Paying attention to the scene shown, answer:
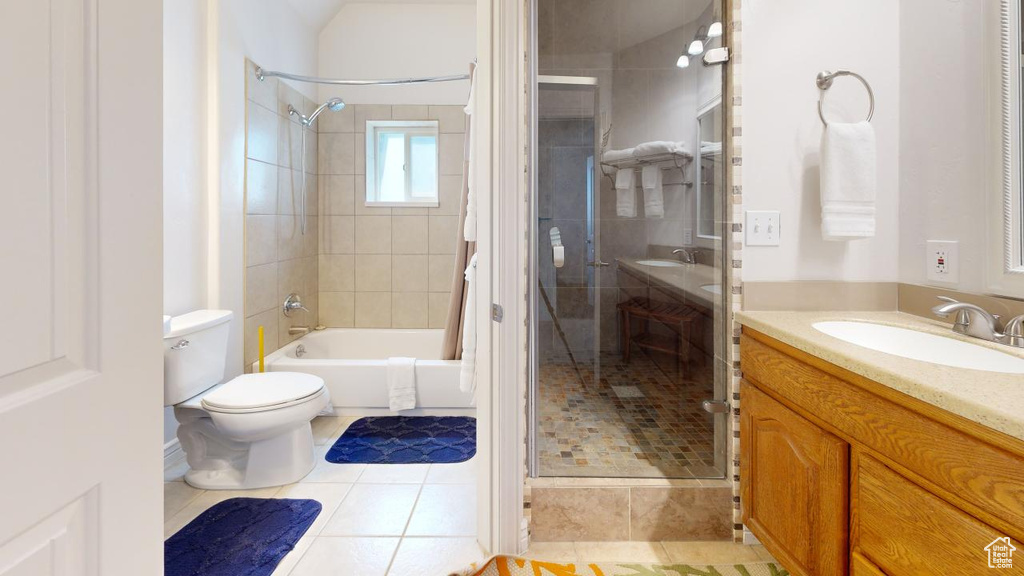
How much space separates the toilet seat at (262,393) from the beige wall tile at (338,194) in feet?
5.43

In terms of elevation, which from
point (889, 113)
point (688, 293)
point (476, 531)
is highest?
point (889, 113)

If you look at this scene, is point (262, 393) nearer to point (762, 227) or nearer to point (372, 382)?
point (372, 382)

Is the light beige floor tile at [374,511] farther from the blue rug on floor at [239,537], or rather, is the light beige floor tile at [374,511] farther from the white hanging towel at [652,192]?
the white hanging towel at [652,192]

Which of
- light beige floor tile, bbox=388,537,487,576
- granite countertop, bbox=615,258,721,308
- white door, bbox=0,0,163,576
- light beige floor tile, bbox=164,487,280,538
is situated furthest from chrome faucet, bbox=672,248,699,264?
light beige floor tile, bbox=164,487,280,538

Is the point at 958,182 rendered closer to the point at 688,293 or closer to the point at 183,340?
the point at 688,293

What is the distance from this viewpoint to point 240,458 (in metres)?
2.32

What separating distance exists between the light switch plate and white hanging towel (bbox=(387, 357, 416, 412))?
191 centimetres

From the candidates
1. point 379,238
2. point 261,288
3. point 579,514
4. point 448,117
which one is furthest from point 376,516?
point 448,117

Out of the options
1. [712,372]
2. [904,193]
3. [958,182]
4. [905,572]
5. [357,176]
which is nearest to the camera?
[905,572]

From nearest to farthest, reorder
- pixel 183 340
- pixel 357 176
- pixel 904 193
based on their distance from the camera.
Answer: pixel 904 193 → pixel 183 340 → pixel 357 176

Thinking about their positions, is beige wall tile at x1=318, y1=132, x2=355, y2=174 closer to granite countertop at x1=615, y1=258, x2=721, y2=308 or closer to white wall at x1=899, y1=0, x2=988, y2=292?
granite countertop at x1=615, y1=258, x2=721, y2=308

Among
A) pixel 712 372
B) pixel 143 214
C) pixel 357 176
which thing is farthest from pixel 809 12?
pixel 357 176

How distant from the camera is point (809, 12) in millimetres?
1723

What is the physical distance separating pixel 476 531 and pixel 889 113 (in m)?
2.05
